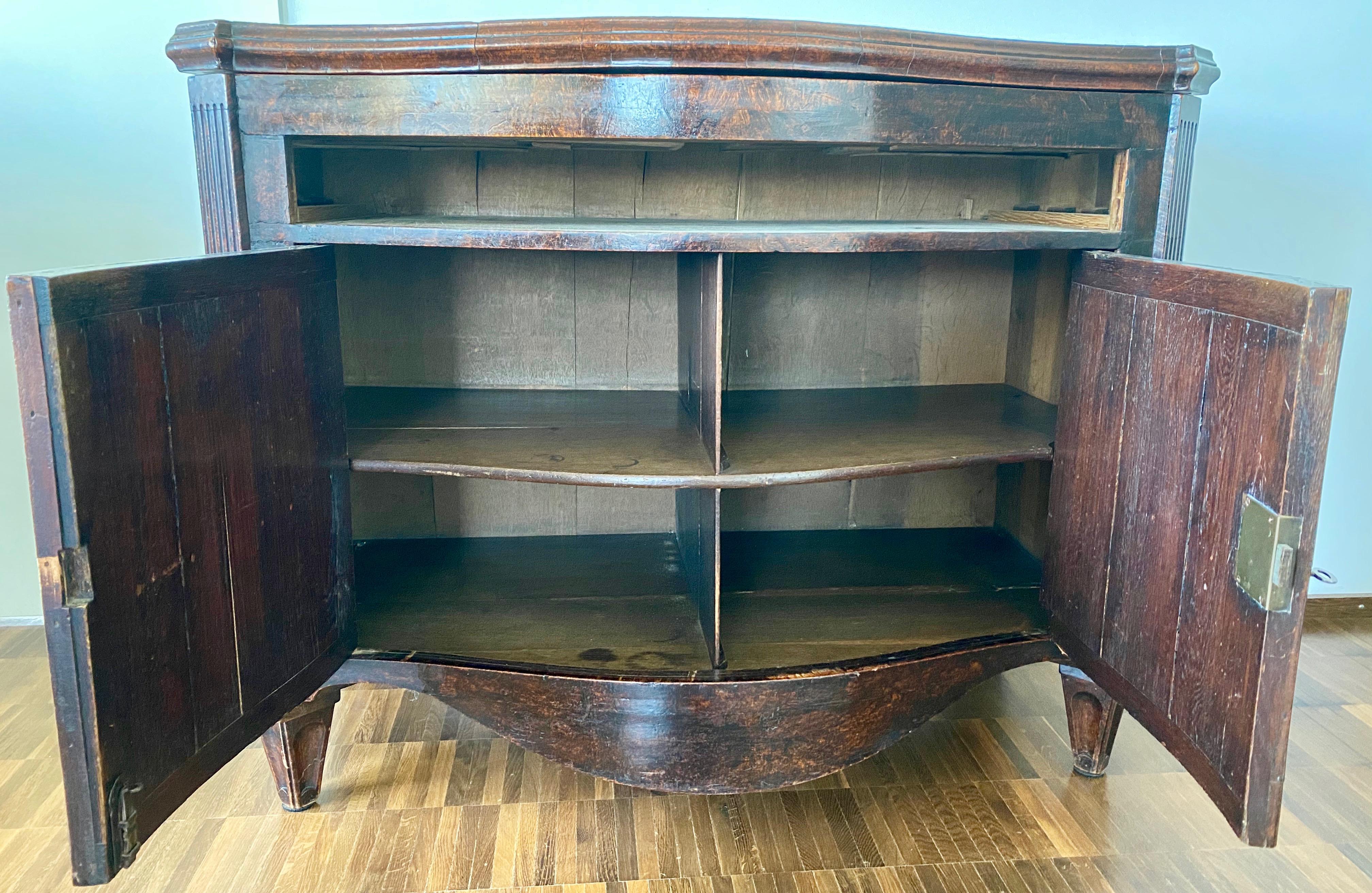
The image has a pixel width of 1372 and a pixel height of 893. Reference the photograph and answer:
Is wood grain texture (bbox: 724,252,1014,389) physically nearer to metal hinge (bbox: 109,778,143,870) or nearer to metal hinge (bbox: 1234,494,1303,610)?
metal hinge (bbox: 1234,494,1303,610)

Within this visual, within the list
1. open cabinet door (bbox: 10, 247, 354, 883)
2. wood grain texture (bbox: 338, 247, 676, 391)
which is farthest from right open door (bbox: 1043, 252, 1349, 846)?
open cabinet door (bbox: 10, 247, 354, 883)

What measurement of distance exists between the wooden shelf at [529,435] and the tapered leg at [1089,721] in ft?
2.13

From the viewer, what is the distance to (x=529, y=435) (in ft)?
4.36

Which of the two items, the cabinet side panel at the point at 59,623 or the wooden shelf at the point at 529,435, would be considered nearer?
the cabinet side panel at the point at 59,623

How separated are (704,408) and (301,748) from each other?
0.72 m

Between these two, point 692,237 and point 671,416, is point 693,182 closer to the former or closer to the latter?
point 671,416

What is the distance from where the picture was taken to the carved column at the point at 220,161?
1.13 meters

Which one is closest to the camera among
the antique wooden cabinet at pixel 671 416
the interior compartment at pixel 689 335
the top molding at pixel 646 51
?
the antique wooden cabinet at pixel 671 416

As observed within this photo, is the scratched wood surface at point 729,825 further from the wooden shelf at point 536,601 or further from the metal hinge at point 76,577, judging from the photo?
the metal hinge at point 76,577

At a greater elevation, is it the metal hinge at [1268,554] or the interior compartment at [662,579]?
the metal hinge at [1268,554]

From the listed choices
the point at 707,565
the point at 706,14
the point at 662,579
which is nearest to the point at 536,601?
the point at 662,579

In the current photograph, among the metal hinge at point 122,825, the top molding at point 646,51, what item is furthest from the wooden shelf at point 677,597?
the top molding at point 646,51

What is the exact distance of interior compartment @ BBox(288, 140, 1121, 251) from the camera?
144cm

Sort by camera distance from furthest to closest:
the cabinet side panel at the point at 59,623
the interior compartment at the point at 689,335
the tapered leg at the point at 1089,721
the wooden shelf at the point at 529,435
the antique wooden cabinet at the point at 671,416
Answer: the interior compartment at the point at 689,335 < the tapered leg at the point at 1089,721 < the wooden shelf at the point at 529,435 < the antique wooden cabinet at the point at 671,416 < the cabinet side panel at the point at 59,623
